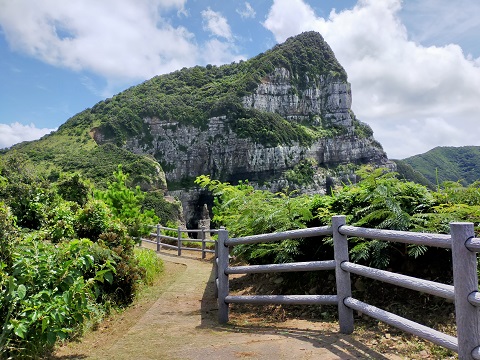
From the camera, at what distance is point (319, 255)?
565cm

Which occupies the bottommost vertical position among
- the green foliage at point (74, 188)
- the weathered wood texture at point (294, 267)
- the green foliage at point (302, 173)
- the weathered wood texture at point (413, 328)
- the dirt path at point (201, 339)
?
the dirt path at point (201, 339)

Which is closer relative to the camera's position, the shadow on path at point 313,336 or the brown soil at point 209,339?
the shadow on path at point 313,336

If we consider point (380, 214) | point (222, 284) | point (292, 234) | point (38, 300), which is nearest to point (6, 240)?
point (38, 300)

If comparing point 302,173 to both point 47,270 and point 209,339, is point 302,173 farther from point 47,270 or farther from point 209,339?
point 47,270

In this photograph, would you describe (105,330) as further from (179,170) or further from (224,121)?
(224,121)

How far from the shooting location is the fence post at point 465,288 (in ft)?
8.28

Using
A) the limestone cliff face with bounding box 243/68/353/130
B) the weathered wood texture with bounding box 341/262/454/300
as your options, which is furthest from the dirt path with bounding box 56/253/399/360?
the limestone cliff face with bounding box 243/68/353/130

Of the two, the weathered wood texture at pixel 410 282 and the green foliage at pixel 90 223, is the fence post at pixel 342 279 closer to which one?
the weathered wood texture at pixel 410 282

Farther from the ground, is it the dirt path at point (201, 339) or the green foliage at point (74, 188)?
the green foliage at point (74, 188)

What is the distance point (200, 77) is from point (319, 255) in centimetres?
14300

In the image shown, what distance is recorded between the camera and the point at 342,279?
393 cm

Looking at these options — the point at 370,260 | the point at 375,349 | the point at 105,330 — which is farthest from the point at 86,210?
the point at 375,349

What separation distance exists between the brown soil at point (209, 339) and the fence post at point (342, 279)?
132 mm

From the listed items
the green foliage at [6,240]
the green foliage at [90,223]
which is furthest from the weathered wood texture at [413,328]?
the green foliage at [90,223]
